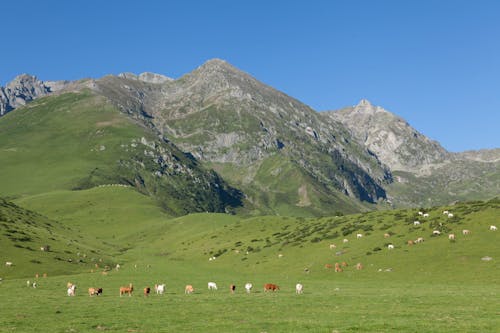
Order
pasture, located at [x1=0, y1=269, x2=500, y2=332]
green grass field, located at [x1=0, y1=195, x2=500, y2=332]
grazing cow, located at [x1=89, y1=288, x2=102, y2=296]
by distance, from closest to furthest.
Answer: pasture, located at [x1=0, y1=269, x2=500, y2=332] → green grass field, located at [x1=0, y1=195, x2=500, y2=332] → grazing cow, located at [x1=89, y1=288, x2=102, y2=296]

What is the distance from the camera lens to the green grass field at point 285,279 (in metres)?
31.6

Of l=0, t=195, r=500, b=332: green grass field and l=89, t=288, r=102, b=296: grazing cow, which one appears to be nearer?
l=0, t=195, r=500, b=332: green grass field

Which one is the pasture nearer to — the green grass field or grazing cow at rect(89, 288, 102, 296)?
the green grass field

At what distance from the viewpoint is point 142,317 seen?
3434cm

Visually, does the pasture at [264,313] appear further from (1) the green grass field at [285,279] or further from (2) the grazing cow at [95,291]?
(2) the grazing cow at [95,291]

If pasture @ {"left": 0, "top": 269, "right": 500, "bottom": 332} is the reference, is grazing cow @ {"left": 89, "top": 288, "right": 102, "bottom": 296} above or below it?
above

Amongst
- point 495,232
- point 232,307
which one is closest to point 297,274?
point 495,232

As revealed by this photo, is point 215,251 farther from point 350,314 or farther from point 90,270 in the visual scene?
point 350,314

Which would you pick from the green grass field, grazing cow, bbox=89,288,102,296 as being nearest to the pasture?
the green grass field

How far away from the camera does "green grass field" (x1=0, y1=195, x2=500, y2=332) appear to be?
31561 millimetres

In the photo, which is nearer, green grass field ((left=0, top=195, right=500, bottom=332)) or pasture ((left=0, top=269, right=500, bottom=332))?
pasture ((left=0, top=269, right=500, bottom=332))

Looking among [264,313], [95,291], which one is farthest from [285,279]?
[264,313]

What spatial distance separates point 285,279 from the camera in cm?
7525

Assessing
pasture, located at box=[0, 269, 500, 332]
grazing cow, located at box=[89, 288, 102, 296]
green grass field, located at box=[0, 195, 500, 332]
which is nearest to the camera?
pasture, located at box=[0, 269, 500, 332]
